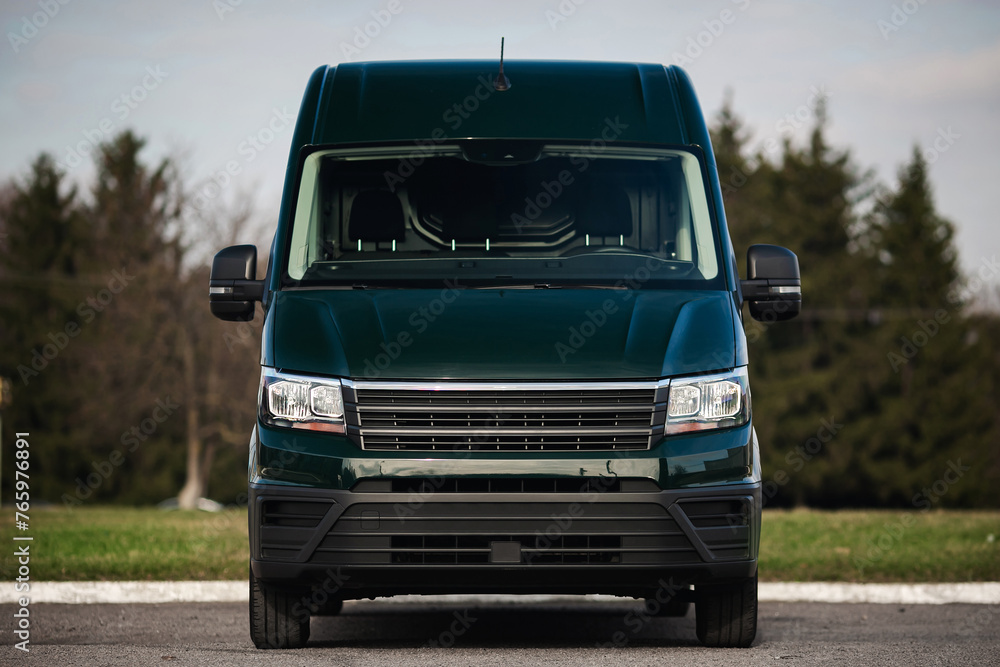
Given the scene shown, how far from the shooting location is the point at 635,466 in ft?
17.6

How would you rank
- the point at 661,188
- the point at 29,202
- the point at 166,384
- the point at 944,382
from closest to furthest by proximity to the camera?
the point at 661,188, the point at 166,384, the point at 944,382, the point at 29,202

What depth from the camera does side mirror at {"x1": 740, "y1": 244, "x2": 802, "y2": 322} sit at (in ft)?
21.1

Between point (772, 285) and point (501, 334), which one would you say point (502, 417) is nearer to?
point (501, 334)

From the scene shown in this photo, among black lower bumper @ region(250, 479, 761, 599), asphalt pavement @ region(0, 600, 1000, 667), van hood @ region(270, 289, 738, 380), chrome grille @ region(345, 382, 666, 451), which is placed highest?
van hood @ region(270, 289, 738, 380)

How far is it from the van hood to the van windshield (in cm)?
33

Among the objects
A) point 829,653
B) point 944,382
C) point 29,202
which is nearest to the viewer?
point 829,653

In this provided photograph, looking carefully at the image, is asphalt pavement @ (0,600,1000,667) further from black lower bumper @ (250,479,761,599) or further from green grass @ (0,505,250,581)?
green grass @ (0,505,250,581)

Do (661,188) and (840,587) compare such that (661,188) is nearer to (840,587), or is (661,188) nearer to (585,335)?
(585,335)

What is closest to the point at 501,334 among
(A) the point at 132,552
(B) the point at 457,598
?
(B) the point at 457,598

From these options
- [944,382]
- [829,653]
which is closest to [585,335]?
[829,653]

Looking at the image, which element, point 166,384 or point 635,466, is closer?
→ point 635,466

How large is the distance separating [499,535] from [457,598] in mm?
4402

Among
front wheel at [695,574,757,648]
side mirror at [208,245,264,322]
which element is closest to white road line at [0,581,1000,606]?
front wheel at [695,574,757,648]

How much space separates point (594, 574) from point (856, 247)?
176ft
